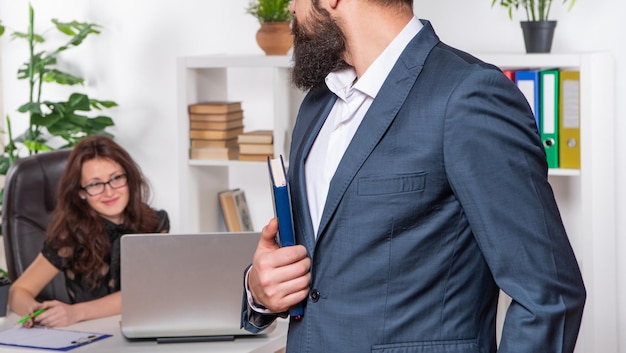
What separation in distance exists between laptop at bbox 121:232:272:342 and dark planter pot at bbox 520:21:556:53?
1518 mm

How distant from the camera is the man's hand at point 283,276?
143cm

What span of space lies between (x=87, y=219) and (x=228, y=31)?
1.37 meters

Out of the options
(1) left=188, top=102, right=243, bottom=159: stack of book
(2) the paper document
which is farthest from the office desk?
→ (1) left=188, top=102, right=243, bottom=159: stack of book

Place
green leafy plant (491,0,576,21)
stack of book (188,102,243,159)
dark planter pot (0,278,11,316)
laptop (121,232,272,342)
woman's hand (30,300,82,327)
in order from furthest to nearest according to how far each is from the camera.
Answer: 1. stack of book (188,102,243,159)
2. green leafy plant (491,0,576,21)
3. dark planter pot (0,278,11,316)
4. woman's hand (30,300,82,327)
5. laptop (121,232,272,342)

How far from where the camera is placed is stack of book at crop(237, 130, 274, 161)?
3.77m

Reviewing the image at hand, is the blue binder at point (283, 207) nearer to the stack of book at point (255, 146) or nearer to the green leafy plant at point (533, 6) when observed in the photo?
the green leafy plant at point (533, 6)

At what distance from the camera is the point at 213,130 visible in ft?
12.6

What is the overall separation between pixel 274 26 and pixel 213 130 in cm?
49

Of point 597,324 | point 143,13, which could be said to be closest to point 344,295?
point 597,324

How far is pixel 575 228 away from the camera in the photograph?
144 inches

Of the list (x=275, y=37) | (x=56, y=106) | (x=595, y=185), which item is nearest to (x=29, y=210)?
(x=56, y=106)

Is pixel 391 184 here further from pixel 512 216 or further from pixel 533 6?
pixel 533 6

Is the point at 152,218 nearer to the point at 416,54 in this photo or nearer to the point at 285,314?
the point at 285,314

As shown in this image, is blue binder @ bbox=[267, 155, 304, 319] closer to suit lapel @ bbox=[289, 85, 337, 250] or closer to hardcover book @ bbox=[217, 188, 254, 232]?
suit lapel @ bbox=[289, 85, 337, 250]
